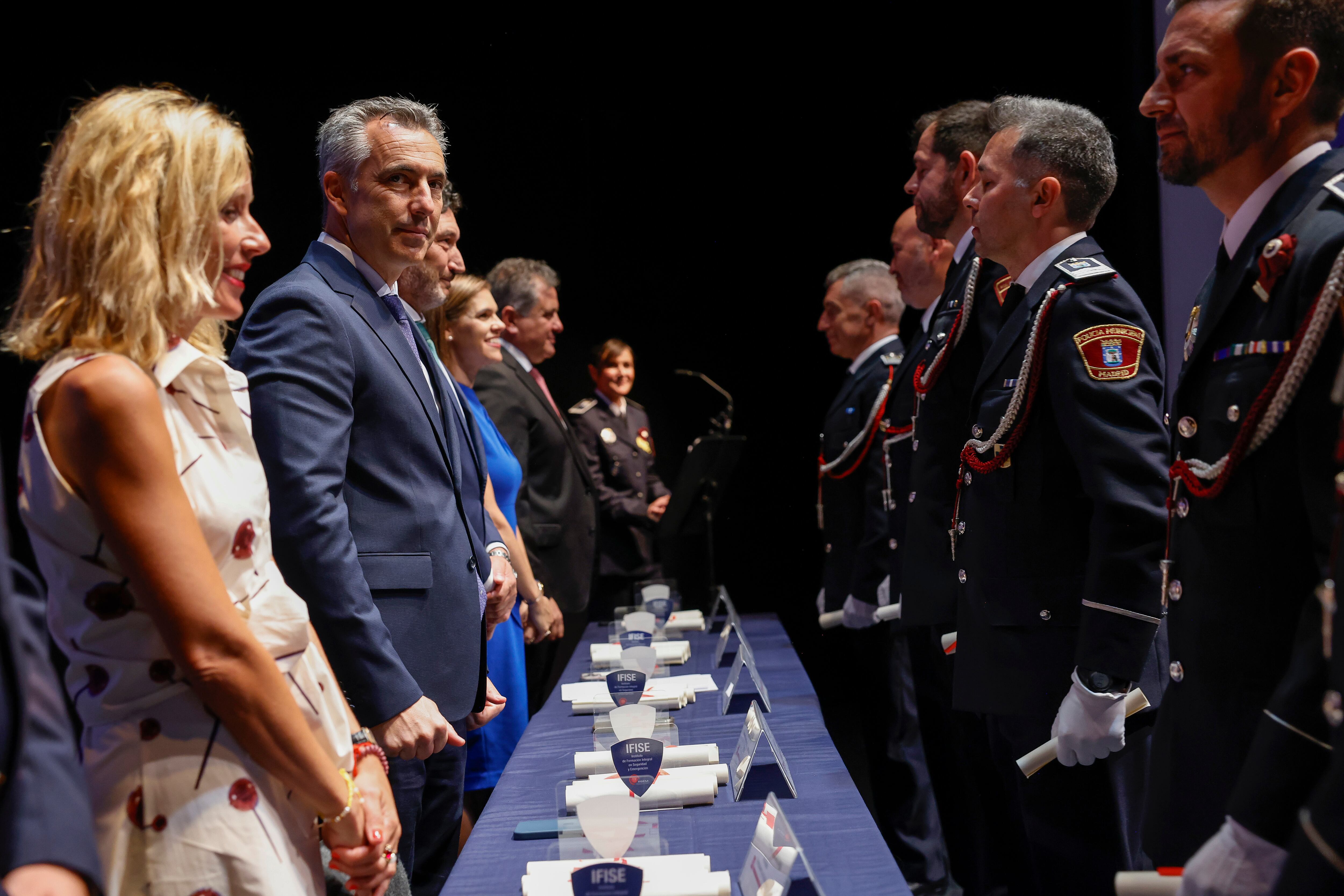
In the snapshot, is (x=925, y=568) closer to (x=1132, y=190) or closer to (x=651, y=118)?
(x=1132, y=190)

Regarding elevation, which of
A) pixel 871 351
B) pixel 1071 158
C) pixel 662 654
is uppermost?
pixel 1071 158

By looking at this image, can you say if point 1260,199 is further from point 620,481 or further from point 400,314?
point 620,481

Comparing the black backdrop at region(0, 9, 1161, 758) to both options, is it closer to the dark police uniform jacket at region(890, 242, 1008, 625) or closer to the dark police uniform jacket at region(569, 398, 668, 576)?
the dark police uniform jacket at region(569, 398, 668, 576)

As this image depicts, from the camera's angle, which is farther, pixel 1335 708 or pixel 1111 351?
pixel 1111 351

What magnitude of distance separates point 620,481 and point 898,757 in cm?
230

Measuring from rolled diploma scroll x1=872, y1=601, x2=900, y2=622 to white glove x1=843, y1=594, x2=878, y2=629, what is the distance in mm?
253

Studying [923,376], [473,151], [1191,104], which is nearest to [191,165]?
[1191,104]

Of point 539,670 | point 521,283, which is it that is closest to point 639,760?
point 539,670

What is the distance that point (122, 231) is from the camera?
0.93 metres

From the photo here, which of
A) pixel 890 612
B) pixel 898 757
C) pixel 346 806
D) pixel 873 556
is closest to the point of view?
pixel 346 806

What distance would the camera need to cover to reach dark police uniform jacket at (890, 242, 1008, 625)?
213 centimetres

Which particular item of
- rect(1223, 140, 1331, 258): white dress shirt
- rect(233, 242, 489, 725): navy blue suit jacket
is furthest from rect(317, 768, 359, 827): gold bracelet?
rect(1223, 140, 1331, 258): white dress shirt

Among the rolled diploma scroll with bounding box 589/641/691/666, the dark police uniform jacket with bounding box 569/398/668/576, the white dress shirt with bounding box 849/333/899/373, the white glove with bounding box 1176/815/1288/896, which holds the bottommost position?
the dark police uniform jacket with bounding box 569/398/668/576

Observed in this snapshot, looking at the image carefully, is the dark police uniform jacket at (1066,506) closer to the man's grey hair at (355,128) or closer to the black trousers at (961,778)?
the black trousers at (961,778)
